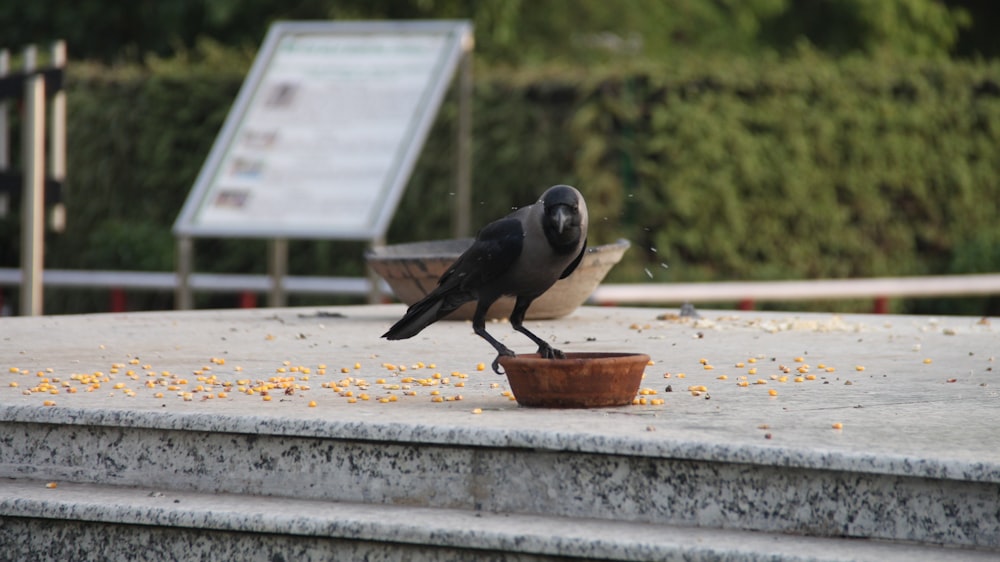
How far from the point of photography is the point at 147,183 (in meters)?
14.1

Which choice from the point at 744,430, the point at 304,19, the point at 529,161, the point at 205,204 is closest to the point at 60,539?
the point at 744,430

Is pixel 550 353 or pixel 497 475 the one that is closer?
pixel 497 475

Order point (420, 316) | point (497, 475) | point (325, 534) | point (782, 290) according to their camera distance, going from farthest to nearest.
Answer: point (782, 290) → point (420, 316) → point (497, 475) → point (325, 534)

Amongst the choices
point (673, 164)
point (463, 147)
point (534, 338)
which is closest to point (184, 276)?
point (463, 147)

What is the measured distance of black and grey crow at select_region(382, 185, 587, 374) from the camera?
437 cm

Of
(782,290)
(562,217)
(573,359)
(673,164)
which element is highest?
(562,217)

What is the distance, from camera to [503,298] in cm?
704

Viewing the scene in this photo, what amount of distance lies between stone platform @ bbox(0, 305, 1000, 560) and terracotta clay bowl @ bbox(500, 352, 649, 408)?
0.07 m

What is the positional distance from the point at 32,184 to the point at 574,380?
19.3 feet

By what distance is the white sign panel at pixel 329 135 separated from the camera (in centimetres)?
911

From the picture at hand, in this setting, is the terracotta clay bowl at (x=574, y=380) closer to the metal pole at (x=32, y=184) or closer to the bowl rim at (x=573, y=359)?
the bowl rim at (x=573, y=359)

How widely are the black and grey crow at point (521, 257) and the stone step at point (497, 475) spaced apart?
718 mm

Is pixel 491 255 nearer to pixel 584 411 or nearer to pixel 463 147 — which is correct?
pixel 584 411

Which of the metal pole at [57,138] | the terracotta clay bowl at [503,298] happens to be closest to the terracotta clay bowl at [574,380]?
the terracotta clay bowl at [503,298]
